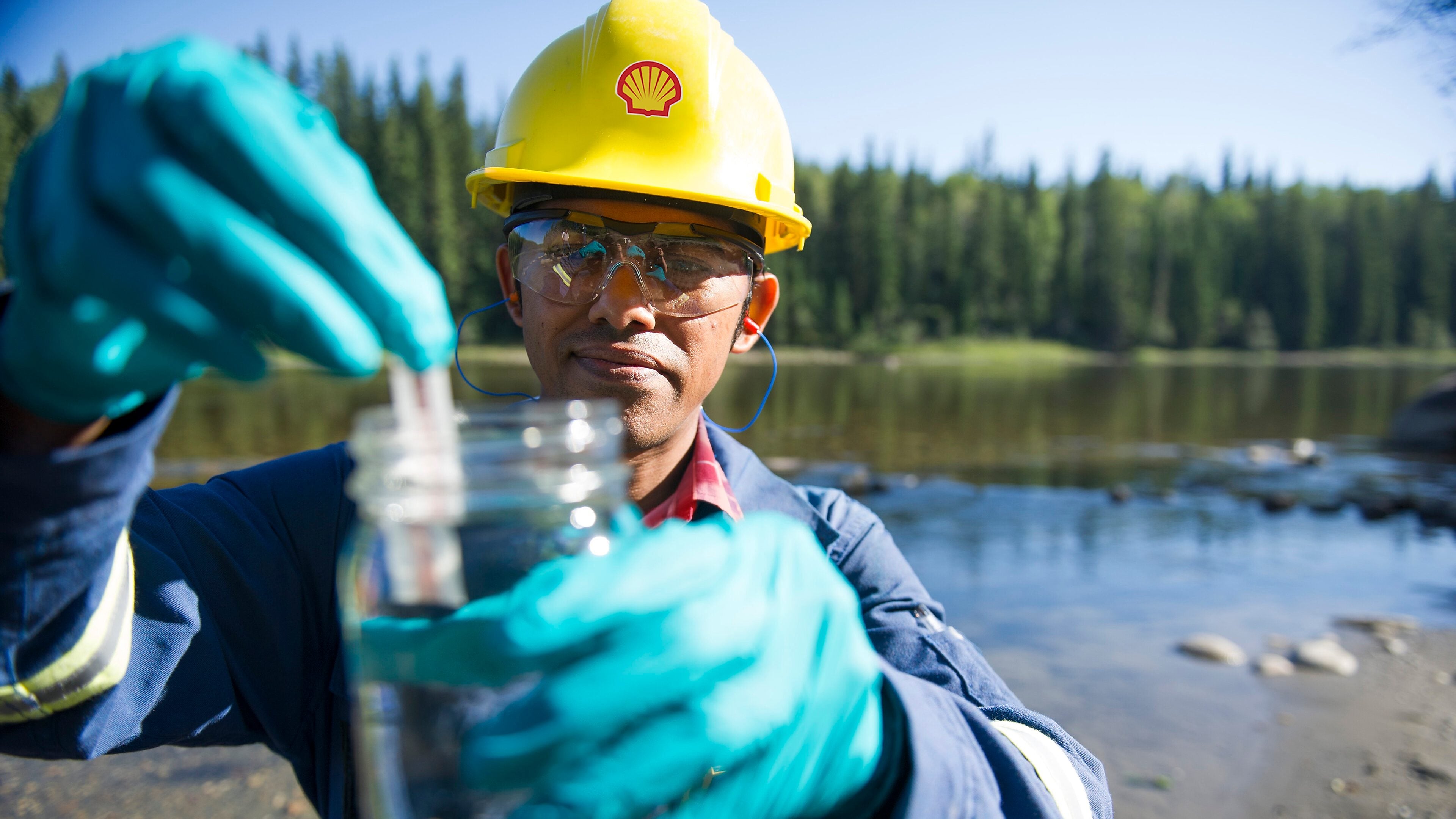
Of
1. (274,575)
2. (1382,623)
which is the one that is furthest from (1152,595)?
(274,575)

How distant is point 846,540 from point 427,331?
1.69 meters

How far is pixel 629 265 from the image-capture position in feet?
8.48

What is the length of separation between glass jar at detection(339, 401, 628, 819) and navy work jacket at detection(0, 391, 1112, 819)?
1.21 ft

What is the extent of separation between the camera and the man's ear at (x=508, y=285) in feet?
10.0

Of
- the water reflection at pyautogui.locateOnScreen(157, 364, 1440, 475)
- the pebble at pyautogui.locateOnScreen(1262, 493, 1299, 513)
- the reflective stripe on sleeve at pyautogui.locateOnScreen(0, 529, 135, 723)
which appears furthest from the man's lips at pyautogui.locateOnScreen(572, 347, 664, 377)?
the pebble at pyautogui.locateOnScreen(1262, 493, 1299, 513)

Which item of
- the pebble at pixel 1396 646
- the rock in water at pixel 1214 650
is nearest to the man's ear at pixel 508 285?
the rock in water at pixel 1214 650

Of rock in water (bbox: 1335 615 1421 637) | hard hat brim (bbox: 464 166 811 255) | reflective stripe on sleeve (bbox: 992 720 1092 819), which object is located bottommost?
rock in water (bbox: 1335 615 1421 637)

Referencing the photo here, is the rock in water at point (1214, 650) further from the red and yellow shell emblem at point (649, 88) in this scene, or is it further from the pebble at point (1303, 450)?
the pebble at point (1303, 450)

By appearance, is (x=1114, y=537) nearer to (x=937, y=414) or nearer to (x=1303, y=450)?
(x=1303, y=450)

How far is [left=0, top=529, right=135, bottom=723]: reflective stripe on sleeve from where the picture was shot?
1363 mm

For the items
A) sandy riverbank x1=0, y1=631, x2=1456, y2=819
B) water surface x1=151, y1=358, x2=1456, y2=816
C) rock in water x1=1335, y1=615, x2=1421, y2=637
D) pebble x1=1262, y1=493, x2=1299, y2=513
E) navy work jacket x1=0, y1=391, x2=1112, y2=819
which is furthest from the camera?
pebble x1=1262, y1=493, x2=1299, y2=513

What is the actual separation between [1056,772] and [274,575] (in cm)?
182

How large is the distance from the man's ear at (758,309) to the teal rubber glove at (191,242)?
2.09 metres

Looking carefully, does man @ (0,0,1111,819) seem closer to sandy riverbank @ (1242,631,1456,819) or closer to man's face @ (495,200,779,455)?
man's face @ (495,200,779,455)
